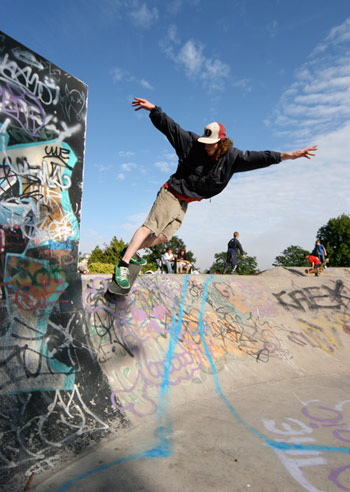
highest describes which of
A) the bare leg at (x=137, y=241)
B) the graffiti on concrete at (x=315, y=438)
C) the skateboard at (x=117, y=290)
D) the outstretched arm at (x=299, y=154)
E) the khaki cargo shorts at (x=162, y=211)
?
the outstretched arm at (x=299, y=154)

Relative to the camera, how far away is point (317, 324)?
21.3 ft

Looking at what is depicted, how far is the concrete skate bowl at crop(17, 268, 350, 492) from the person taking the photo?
2408mm

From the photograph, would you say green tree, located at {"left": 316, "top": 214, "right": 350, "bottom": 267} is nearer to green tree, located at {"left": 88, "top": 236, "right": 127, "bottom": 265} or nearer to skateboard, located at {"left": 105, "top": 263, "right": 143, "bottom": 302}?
green tree, located at {"left": 88, "top": 236, "right": 127, "bottom": 265}

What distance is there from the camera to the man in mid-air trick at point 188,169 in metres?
3.47

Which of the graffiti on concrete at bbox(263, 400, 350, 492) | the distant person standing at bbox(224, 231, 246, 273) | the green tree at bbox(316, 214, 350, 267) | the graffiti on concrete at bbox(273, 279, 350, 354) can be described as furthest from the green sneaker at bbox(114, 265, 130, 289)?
the green tree at bbox(316, 214, 350, 267)

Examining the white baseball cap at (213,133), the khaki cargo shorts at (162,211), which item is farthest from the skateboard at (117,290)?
the white baseball cap at (213,133)

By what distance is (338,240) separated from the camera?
158ft

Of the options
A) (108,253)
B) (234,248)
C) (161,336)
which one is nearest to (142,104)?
(161,336)

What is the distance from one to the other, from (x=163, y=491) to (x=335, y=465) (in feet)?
4.39

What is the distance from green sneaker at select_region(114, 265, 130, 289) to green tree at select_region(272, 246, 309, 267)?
2258 inches

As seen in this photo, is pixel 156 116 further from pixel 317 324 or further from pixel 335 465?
pixel 317 324

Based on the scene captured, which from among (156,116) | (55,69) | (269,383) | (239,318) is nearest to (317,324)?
(239,318)

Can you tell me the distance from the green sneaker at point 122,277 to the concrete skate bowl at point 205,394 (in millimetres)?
351

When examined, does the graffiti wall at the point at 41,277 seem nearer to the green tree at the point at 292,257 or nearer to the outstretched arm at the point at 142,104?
the outstretched arm at the point at 142,104
